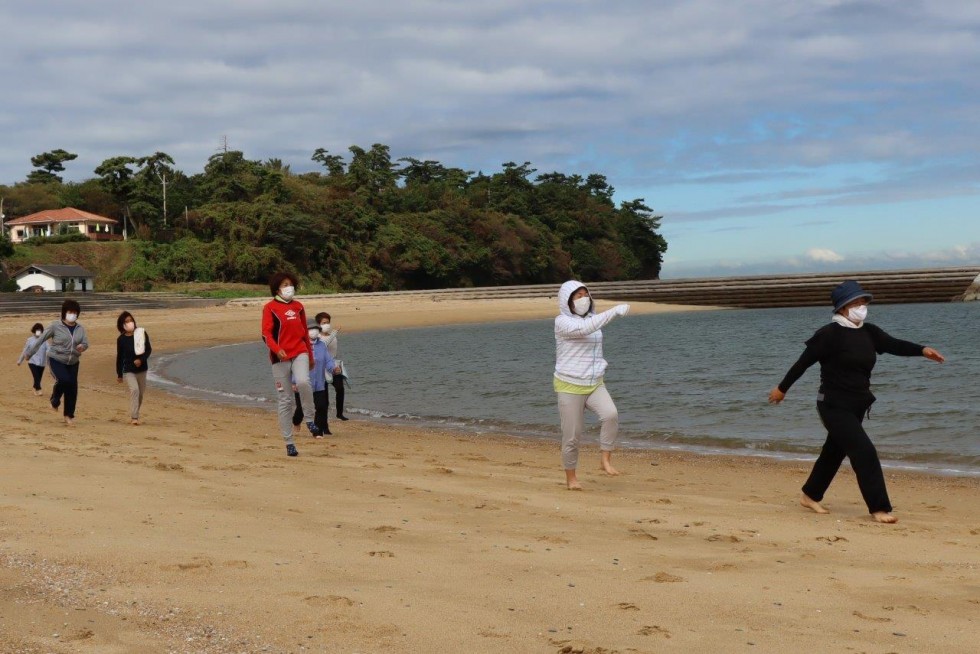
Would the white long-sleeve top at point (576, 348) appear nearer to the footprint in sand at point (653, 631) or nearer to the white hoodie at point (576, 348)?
the white hoodie at point (576, 348)

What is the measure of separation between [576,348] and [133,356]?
23.3ft

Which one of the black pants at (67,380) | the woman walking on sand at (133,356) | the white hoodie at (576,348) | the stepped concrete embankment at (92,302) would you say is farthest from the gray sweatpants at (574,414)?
the stepped concrete embankment at (92,302)

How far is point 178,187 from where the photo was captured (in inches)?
3504

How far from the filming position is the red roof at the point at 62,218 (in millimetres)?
78812

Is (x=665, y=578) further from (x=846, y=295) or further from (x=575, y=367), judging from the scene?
(x=575, y=367)

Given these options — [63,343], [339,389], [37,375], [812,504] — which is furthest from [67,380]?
[812,504]

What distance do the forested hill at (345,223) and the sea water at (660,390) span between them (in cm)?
3938

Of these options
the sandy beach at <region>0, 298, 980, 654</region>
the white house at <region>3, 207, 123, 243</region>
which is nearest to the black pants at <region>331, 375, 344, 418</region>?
the sandy beach at <region>0, 298, 980, 654</region>

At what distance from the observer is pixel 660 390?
19.2 m

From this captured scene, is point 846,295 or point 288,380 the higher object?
point 846,295

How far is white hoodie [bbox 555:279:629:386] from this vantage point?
8.32m

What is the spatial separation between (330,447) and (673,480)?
156 inches

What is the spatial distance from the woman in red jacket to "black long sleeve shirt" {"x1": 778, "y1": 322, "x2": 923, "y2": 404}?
515 centimetres

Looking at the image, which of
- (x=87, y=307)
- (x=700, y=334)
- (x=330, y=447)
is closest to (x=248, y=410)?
(x=330, y=447)
